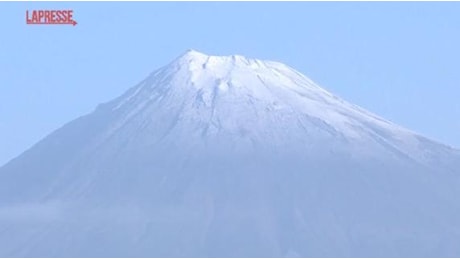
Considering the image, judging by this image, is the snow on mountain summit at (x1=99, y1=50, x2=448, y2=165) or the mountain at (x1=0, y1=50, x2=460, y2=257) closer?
the mountain at (x1=0, y1=50, x2=460, y2=257)

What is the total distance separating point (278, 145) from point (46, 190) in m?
10.6

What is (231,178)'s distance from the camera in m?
96.3

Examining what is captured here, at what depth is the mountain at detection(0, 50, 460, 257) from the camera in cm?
9031

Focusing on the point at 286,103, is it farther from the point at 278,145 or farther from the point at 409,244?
the point at 409,244

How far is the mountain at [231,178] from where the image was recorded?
90.3 metres

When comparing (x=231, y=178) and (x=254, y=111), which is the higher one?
(x=254, y=111)

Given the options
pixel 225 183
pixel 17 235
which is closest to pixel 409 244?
pixel 225 183

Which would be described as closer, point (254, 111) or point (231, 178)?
point (231, 178)

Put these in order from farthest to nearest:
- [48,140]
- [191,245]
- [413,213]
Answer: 1. [48,140]
2. [413,213]
3. [191,245]

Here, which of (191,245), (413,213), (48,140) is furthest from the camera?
(48,140)

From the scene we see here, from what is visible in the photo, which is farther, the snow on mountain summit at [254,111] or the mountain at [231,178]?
the snow on mountain summit at [254,111]

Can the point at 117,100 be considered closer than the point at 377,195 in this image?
No

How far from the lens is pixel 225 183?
3770 inches

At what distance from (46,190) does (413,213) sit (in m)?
16.3
